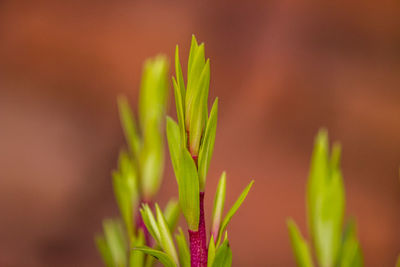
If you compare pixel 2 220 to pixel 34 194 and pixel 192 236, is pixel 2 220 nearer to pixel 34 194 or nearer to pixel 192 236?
pixel 34 194

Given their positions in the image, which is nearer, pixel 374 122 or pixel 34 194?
pixel 34 194

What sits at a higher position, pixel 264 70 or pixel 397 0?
pixel 397 0

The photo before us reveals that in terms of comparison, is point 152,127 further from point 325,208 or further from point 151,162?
point 325,208

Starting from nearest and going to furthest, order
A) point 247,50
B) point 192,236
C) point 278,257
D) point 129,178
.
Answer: point 192,236, point 129,178, point 278,257, point 247,50

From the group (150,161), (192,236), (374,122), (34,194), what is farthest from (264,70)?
(192,236)

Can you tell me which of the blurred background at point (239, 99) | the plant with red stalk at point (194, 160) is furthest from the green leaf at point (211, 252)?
the blurred background at point (239, 99)

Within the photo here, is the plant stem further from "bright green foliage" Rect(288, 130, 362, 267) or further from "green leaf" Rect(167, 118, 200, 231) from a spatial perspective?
"bright green foliage" Rect(288, 130, 362, 267)

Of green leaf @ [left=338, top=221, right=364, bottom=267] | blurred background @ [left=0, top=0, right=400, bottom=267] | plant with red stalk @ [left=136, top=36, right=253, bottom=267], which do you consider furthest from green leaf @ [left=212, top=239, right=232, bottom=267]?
blurred background @ [left=0, top=0, right=400, bottom=267]
